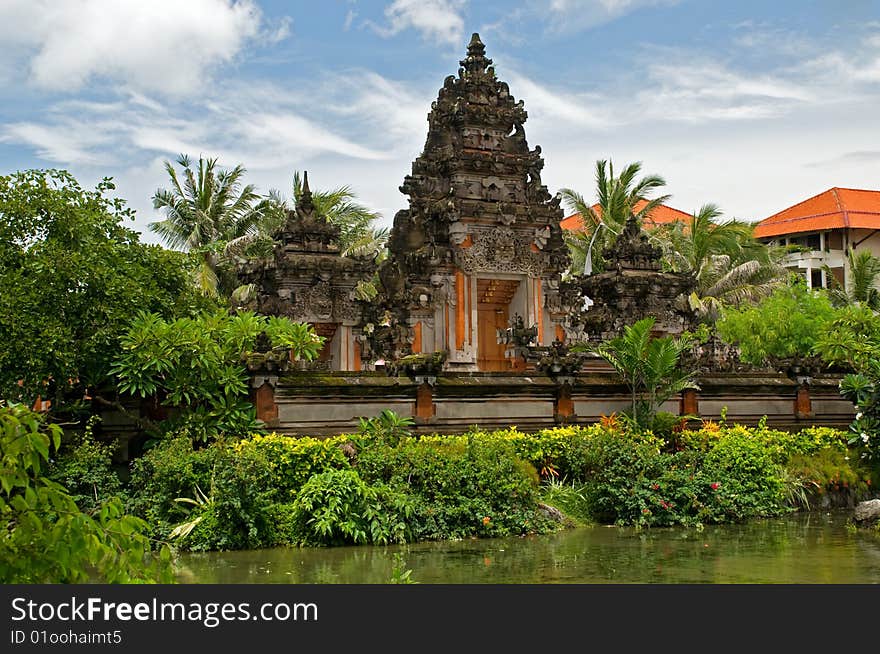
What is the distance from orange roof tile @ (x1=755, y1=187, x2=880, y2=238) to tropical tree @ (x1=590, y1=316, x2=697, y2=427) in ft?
112

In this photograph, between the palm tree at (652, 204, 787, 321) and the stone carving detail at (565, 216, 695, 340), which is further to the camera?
the palm tree at (652, 204, 787, 321)

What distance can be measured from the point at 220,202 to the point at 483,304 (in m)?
17.4

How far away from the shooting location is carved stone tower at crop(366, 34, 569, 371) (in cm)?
2355

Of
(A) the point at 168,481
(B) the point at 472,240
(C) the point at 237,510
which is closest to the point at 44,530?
(C) the point at 237,510

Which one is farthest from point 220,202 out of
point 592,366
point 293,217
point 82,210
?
point 82,210

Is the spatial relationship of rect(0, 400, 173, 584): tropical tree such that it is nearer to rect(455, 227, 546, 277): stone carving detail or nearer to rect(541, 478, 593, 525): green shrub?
rect(541, 478, 593, 525): green shrub

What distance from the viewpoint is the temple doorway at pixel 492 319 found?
24.5 m

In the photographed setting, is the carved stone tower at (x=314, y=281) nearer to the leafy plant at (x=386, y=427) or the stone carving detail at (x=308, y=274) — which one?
the stone carving detail at (x=308, y=274)

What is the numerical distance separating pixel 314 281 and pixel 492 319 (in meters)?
4.65

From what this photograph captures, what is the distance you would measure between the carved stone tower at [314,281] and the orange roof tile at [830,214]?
29295mm

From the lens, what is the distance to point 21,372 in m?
13.8

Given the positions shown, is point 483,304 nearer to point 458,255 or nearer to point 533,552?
point 458,255

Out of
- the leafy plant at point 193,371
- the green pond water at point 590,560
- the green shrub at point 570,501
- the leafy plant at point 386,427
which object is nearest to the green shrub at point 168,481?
the leafy plant at point 193,371

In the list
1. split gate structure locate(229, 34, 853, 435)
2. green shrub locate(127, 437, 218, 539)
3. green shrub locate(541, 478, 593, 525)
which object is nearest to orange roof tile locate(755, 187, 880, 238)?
split gate structure locate(229, 34, 853, 435)
